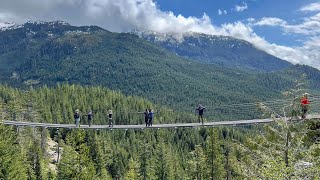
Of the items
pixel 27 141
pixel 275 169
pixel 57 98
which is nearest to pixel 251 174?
pixel 275 169

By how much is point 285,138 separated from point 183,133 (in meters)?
157

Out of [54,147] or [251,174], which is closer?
[251,174]

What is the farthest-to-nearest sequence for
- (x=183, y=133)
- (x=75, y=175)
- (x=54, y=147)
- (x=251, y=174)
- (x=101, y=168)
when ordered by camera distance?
(x=183, y=133) < (x=54, y=147) < (x=101, y=168) < (x=75, y=175) < (x=251, y=174)

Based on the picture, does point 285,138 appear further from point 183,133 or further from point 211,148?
point 183,133

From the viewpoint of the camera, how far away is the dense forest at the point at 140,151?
687 inches

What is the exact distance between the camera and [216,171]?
198ft

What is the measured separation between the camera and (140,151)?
114 m

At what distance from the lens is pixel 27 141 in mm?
90062

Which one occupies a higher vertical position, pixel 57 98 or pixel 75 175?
pixel 57 98

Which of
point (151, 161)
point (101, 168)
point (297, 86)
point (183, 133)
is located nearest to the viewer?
point (297, 86)

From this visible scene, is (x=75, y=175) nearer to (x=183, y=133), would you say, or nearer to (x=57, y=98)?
(x=183, y=133)

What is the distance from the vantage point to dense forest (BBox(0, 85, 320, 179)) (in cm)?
1745

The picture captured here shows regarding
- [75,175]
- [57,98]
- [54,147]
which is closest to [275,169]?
[75,175]

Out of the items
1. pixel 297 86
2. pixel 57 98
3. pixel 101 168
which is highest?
pixel 57 98
